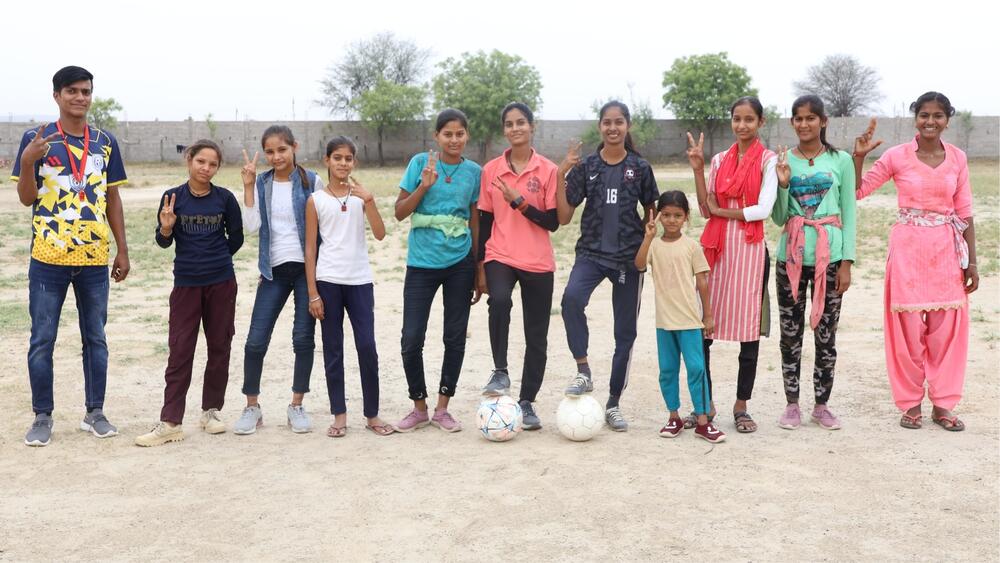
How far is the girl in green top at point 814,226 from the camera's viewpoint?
5.63 metres

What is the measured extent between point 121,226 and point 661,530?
3678 mm

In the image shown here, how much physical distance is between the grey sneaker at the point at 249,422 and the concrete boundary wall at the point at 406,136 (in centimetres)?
4342

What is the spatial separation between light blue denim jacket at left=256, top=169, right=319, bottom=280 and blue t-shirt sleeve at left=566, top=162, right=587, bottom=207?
61.3 inches

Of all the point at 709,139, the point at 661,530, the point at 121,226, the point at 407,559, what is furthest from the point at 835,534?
the point at 709,139

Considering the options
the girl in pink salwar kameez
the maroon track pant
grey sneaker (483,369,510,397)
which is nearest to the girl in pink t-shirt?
grey sneaker (483,369,510,397)

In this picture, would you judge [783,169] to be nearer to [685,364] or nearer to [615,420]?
[685,364]

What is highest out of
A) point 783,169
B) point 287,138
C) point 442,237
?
point 287,138

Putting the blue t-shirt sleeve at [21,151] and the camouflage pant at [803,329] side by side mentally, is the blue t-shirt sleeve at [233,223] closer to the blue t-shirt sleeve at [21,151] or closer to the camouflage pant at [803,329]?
the blue t-shirt sleeve at [21,151]

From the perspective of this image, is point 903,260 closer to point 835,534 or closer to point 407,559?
point 835,534

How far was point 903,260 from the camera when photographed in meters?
6.04

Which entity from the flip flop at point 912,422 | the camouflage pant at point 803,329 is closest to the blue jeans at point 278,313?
the camouflage pant at point 803,329

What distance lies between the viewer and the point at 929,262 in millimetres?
5977

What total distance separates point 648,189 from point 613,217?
0.89ft

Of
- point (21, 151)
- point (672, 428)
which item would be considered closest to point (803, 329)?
point (672, 428)
